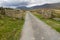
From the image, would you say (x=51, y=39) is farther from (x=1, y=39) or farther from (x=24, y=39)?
(x=1, y=39)

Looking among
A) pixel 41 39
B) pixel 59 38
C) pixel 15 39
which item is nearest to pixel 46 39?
pixel 41 39

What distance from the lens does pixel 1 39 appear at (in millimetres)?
14000

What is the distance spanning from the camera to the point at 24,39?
12.2 meters

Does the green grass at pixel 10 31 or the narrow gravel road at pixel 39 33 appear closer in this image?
the narrow gravel road at pixel 39 33

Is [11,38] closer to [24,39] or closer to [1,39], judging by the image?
[1,39]

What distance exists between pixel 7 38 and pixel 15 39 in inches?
44.4

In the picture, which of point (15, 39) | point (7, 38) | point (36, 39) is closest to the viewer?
point (36, 39)

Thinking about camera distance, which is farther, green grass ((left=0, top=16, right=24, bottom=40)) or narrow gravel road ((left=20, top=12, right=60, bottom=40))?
green grass ((left=0, top=16, right=24, bottom=40))

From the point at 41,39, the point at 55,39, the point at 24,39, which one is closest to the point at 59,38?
the point at 55,39

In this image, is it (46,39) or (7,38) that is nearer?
(46,39)

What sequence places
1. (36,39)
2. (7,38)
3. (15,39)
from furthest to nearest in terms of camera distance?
(7,38) < (15,39) < (36,39)

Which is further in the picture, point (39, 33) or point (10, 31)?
point (10, 31)

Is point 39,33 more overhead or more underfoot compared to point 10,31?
more overhead

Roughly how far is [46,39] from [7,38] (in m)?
3.54
